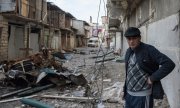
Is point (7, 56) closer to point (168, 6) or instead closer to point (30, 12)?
point (30, 12)

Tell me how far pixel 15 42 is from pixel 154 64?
19.5 m

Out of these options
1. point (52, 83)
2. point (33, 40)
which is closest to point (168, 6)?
point (52, 83)

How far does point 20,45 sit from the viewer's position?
22.9m

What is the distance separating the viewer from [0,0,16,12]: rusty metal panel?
1969cm

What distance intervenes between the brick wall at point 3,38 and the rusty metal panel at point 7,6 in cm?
63

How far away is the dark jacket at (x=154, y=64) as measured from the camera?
3.51m

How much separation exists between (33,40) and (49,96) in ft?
60.0

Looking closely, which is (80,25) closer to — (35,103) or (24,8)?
(24,8)

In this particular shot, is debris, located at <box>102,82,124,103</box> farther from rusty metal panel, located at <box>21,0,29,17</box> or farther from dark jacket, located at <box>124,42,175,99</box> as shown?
rusty metal panel, located at <box>21,0,29,17</box>

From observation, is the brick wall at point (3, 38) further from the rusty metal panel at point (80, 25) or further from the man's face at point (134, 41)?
the rusty metal panel at point (80, 25)

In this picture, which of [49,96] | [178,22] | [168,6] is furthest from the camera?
[49,96]

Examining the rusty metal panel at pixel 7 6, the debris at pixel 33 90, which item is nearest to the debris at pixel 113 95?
the debris at pixel 33 90

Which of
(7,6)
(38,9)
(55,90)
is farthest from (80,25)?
(55,90)

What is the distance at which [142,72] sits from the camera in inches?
149
